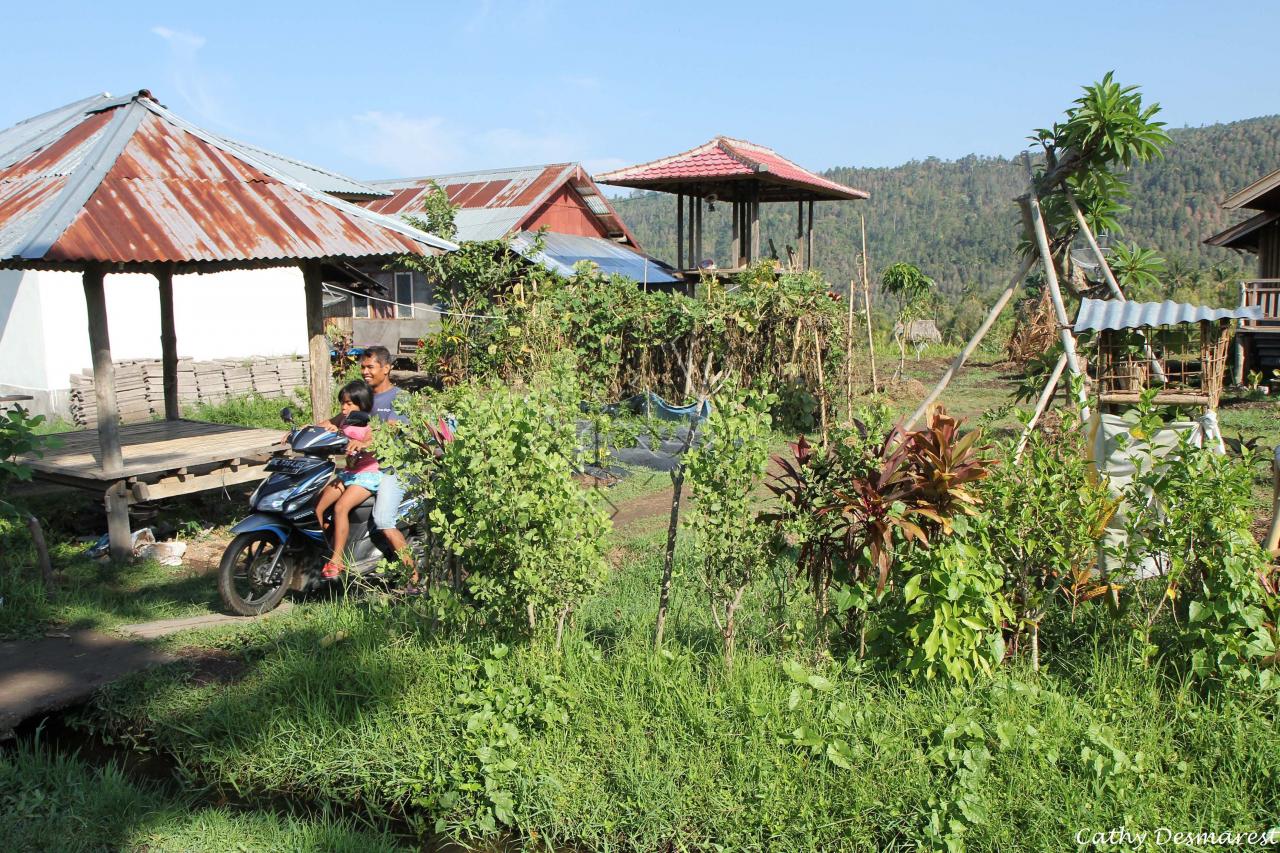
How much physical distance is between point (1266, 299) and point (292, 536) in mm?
19242

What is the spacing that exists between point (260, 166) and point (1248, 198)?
19.2 meters

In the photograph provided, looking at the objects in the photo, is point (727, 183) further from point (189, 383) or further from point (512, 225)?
point (189, 383)

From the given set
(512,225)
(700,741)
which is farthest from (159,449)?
(512,225)

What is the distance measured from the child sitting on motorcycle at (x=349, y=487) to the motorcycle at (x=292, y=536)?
6cm

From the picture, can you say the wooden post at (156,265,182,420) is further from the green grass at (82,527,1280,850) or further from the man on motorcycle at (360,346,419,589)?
the green grass at (82,527,1280,850)

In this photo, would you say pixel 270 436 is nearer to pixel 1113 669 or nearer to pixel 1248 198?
pixel 1113 669

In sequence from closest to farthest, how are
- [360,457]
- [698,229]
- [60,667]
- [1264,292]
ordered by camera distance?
[60,667]
[360,457]
[1264,292]
[698,229]

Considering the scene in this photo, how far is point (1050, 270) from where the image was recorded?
638 centimetres

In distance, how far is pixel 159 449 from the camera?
8141 mm

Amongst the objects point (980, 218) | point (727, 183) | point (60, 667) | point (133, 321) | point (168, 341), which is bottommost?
Answer: point (60, 667)

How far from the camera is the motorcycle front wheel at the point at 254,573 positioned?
5902 mm

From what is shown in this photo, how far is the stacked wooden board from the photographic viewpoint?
1401 cm

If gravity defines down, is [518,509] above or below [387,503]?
above

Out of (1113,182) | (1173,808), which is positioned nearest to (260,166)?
(1113,182)
